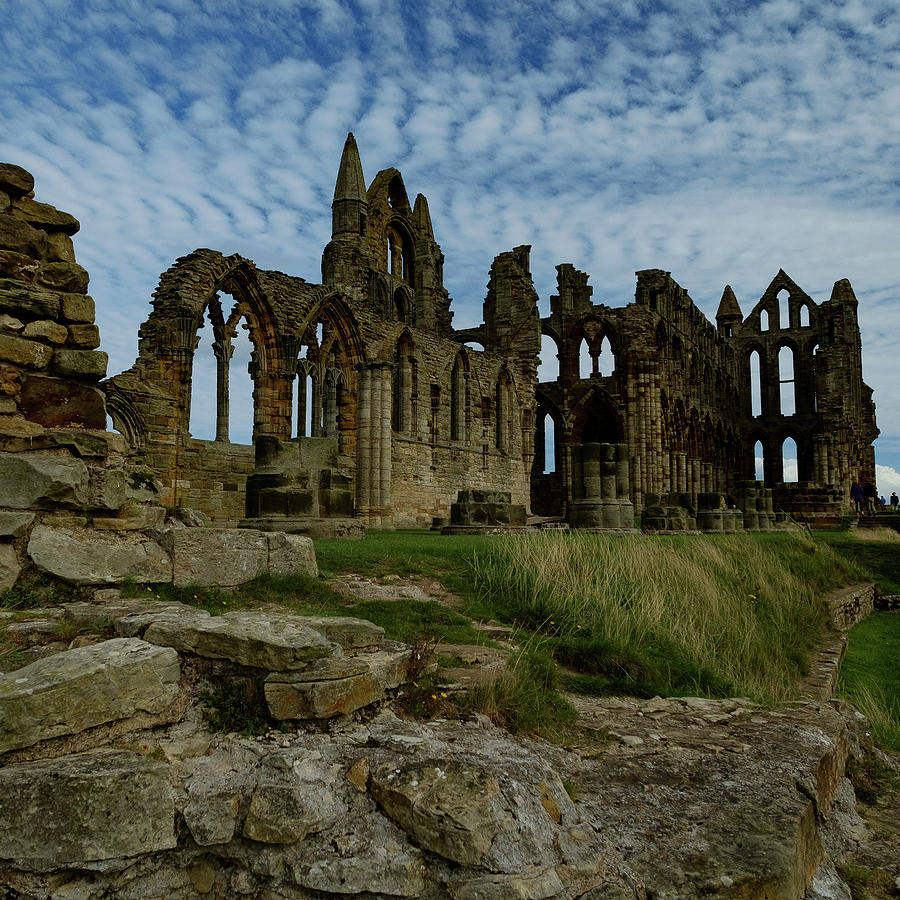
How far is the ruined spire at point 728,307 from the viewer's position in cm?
5441

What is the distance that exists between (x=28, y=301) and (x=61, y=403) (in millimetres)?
739

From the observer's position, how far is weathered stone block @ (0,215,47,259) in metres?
5.59

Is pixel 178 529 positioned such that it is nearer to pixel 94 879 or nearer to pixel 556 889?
pixel 94 879

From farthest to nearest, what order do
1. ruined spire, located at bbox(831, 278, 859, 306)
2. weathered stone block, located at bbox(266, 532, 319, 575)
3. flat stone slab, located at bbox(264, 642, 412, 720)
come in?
ruined spire, located at bbox(831, 278, 859, 306)
weathered stone block, located at bbox(266, 532, 319, 575)
flat stone slab, located at bbox(264, 642, 412, 720)

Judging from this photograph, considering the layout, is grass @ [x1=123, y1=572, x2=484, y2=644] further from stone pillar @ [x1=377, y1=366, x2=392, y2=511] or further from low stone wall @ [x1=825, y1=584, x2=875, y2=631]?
stone pillar @ [x1=377, y1=366, x2=392, y2=511]

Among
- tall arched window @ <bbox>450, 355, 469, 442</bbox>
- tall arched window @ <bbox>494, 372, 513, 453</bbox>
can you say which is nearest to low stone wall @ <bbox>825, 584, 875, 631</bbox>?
tall arched window @ <bbox>450, 355, 469, 442</bbox>

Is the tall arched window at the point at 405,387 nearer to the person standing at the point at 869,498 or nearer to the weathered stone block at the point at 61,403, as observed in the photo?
the weathered stone block at the point at 61,403

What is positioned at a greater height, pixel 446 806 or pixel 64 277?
pixel 64 277

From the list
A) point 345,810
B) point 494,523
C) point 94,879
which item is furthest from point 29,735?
point 494,523

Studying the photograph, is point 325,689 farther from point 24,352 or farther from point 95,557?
point 24,352

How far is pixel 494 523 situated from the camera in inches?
630

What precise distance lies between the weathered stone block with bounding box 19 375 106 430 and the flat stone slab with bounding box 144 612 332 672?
2374 mm

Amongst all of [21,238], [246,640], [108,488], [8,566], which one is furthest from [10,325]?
[246,640]

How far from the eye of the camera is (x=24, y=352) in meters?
5.41
